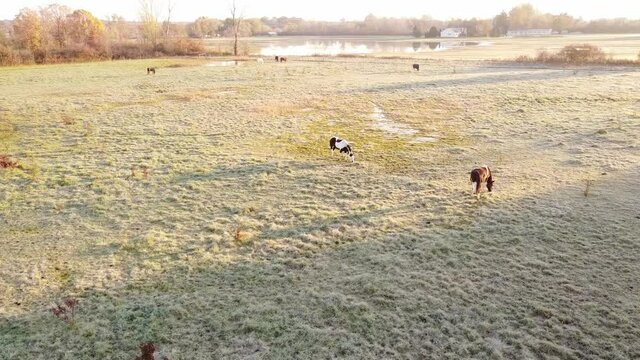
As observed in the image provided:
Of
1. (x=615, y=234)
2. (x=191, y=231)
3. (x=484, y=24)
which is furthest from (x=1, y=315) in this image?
(x=484, y=24)

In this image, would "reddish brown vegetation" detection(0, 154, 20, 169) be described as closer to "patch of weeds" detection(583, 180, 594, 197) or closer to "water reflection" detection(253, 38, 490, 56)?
"patch of weeds" detection(583, 180, 594, 197)

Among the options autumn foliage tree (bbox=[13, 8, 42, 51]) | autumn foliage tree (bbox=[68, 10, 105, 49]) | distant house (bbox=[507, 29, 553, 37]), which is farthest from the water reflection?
distant house (bbox=[507, 29, 553, 37])

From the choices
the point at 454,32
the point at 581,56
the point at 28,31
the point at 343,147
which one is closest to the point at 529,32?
the point at 454,32

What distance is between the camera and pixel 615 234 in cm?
1016

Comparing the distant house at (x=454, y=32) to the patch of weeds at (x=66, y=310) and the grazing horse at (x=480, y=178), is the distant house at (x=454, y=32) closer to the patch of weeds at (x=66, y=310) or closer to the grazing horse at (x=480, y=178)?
the grazing horse at (x=480, y=178)

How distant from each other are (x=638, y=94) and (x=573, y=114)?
29.1 ft

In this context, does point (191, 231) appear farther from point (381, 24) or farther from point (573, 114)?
point (381, 24)

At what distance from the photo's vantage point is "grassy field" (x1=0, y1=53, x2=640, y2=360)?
704 centimetres

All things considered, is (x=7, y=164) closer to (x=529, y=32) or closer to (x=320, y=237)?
(x=320, y=237)

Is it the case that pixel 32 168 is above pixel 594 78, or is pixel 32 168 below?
below

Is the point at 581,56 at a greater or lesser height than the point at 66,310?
greater

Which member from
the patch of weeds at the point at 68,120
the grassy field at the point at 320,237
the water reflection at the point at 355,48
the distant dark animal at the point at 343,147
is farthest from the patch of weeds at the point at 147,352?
the water reflection at the point at 355,48

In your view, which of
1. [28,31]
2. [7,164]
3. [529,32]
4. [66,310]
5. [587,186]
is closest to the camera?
[66,310]

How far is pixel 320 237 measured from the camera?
1023 cm
